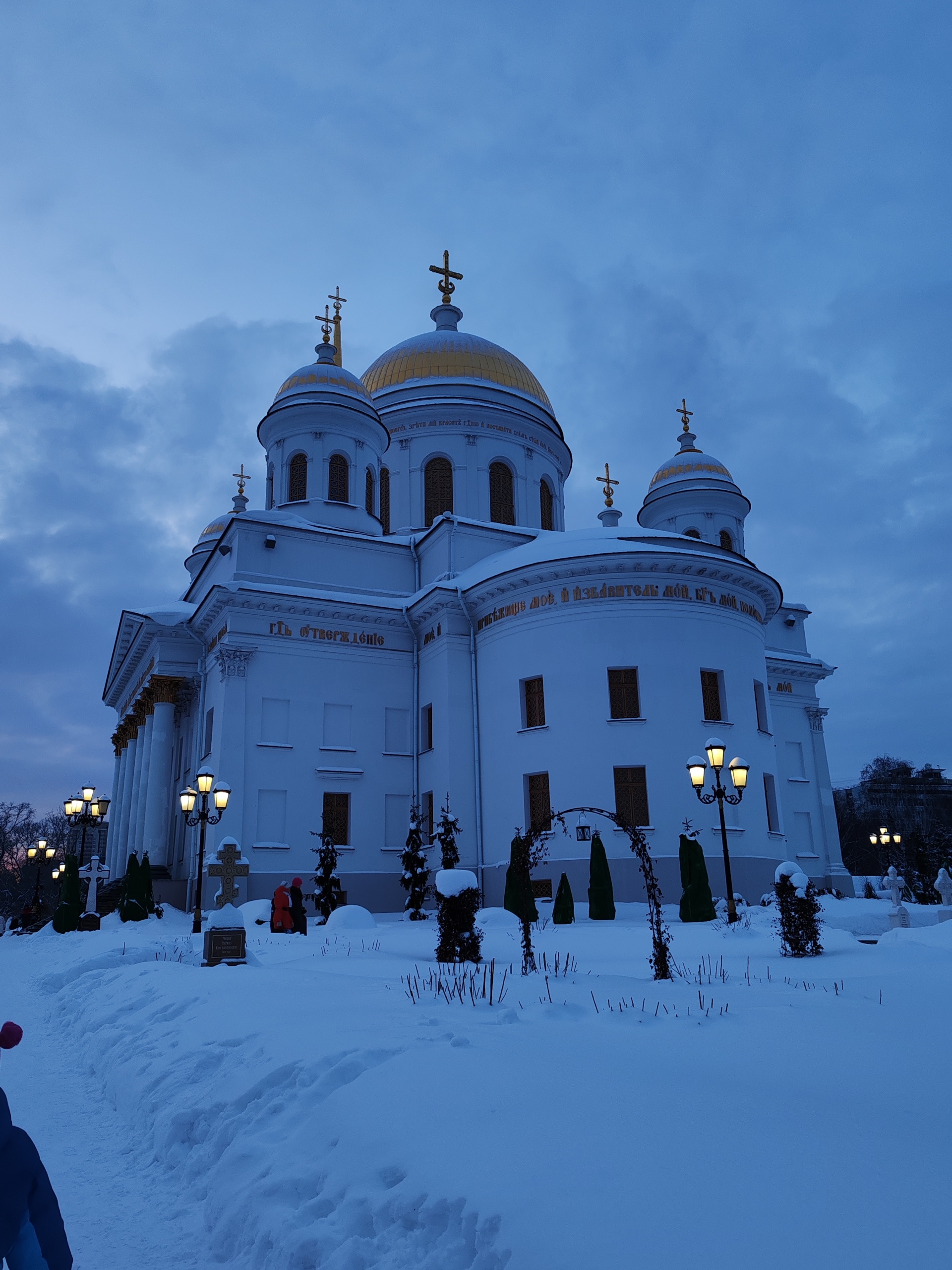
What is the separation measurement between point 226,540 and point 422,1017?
25.1 m

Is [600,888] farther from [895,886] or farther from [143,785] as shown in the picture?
[143,785]

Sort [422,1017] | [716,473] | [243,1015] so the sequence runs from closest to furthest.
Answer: [422,1017], [243,1015], [716,473]

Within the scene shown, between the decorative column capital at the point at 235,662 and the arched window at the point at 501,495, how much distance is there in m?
11.6

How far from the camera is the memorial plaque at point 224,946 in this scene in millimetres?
12539

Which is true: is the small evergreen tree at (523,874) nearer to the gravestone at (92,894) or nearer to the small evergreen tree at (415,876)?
the small evergreen tree at (415,876)

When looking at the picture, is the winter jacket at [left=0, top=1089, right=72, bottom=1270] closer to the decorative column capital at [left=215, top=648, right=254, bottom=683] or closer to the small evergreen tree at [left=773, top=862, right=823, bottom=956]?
the small evergreen tree at [left=773, top=862, right=823, bottom=956]

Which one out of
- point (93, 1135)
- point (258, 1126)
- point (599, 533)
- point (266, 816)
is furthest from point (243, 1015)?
point (599, 533)

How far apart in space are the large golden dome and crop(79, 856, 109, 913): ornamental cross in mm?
20194

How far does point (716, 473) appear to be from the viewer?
133 feet

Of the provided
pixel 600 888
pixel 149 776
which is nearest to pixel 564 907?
pixel 600 888

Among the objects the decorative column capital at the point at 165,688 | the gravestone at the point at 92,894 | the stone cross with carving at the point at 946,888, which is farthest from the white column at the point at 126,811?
the stone cross with carving at the point at 946,888

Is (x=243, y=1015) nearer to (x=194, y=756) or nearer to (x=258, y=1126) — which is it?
(x=258, y=1126)

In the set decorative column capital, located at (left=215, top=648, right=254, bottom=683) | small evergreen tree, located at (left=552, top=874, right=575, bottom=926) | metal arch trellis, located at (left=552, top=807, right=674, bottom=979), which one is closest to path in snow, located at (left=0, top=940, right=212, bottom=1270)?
metal arch trellis, located at (left=552, top=807, right=674, bottom=979)

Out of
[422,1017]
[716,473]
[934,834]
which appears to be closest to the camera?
[422,1017]
